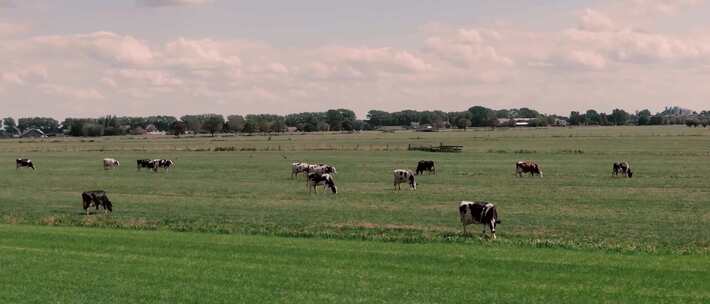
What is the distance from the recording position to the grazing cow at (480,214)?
25405 mm

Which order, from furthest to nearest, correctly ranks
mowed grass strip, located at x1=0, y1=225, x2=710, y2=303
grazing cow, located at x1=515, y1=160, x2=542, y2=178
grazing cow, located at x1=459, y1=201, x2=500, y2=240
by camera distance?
1. grazing cow, located at x1=515, y1=160, x2=542, y2=178
2. grazing cow, located at x1=459, y1=201, x2=500, y2=240
3. mowed grass strip, located at x1=0, y1=225, x2=710, y2=303

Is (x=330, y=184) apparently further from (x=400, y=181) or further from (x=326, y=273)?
(x=326, y=273)

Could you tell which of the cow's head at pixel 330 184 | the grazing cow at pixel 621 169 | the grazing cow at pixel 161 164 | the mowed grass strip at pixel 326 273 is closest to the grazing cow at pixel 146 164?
the grazing cow at pixel 161 164

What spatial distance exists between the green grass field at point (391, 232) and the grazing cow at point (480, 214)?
0.72 meters

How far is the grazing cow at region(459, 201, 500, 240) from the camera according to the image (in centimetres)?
2540

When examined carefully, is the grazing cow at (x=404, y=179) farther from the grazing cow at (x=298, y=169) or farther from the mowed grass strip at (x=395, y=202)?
the grazing cow at (x=298, y=169)

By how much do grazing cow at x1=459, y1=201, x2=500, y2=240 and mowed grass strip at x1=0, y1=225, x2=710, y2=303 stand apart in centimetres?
311

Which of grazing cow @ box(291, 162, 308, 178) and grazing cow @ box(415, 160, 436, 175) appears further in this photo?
grazing cow @ box(415, 160, 436, 175)

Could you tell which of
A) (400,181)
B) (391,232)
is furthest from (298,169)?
(391,232)

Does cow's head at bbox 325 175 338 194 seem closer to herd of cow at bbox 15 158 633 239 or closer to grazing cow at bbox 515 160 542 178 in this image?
herd of cow at bbox 15 158 633 239

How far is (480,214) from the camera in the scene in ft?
84.1

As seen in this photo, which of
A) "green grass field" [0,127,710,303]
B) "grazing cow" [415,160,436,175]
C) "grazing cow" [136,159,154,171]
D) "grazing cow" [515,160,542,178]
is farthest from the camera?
"grazing cow" [136,159,154,171]

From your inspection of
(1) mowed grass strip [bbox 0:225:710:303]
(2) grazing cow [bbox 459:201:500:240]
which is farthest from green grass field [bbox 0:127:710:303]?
(2) grazing cow [bbox 459:201:500:240]

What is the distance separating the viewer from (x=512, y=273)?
57.8ft
